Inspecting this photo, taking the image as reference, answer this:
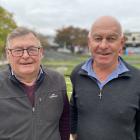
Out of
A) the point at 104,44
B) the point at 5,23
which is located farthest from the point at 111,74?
the point at 5,23

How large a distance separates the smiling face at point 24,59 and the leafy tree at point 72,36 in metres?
80.8

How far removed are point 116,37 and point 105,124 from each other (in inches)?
30.2

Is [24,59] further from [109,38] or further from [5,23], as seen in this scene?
[5,23]

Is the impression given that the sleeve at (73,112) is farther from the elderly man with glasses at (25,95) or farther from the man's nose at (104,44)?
the man's nose at (104,44)

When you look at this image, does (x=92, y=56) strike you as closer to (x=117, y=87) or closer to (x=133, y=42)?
(x=117, y=87)

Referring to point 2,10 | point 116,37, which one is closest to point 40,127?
point 116,37

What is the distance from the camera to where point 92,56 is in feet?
12.3

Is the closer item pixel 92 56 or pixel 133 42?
pixel 92 56

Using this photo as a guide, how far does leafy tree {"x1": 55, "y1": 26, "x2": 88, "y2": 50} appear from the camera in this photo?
86.1 metres

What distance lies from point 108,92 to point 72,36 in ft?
279

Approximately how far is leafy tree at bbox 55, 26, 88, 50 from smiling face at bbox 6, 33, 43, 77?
80767 millimetres

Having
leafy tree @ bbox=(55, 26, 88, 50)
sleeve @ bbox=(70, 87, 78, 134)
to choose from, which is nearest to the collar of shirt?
sleeve @ bbox=(70, 87, 78, 134)

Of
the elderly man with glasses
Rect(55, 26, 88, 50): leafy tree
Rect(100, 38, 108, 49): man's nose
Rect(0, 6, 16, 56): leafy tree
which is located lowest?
Rect(55, 26, 88, 50): leafy tree

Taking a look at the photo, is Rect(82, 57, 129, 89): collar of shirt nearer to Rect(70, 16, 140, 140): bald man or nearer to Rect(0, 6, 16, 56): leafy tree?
Rect(70, 16, 140, 140): bald man
